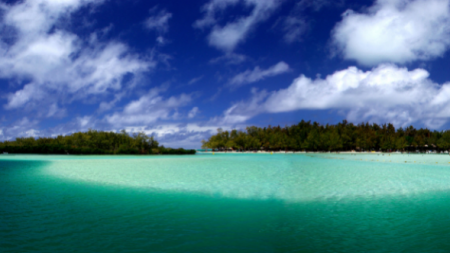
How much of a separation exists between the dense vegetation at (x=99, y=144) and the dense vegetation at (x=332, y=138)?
5713 cm

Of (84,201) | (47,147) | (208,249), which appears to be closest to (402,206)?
(208,249)

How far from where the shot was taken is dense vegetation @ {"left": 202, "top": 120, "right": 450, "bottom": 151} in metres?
136

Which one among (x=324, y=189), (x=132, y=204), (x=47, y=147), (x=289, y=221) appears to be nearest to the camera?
(x=289, y=221)

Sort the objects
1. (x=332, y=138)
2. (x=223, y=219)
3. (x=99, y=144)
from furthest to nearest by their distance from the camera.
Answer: (x=332, y=138) < (x=99, y=144) < (x=223, y=219)

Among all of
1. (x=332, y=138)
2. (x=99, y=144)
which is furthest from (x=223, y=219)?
(x=332, y=138)

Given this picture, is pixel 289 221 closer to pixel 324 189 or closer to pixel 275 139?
pixel 324 189

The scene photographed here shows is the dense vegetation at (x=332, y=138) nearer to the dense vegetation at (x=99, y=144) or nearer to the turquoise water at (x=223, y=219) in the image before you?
the dense vegetation at (x=99, y=144)

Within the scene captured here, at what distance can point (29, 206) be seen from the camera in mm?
12562

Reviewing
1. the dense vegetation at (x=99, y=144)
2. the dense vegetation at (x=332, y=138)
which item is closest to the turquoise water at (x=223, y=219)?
the dense vegetation at (x=99, y=144)

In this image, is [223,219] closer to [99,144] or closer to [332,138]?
[99,144]

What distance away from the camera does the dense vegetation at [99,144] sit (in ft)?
294

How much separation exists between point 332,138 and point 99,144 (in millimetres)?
90720

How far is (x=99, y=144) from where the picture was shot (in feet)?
350

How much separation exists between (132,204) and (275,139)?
140577 millimetres
